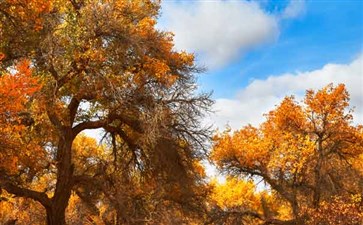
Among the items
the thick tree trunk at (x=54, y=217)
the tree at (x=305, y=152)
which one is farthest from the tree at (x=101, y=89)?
the tree at (x=305, y=152)

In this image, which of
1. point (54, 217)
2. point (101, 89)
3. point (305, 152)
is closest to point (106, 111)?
point (101, 89)

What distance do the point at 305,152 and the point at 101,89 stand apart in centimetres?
1509

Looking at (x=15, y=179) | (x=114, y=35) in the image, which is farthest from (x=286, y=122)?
(x=15, y=179)

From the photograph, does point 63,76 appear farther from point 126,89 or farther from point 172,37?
point 172,37

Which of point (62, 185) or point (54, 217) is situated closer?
point (54, 217)

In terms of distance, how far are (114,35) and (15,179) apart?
21.7ft

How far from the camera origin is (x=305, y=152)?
1158 inches

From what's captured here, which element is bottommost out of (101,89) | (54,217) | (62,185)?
(54,217)

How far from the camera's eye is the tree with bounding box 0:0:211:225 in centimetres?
1806

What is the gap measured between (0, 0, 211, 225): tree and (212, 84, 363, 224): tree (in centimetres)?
866

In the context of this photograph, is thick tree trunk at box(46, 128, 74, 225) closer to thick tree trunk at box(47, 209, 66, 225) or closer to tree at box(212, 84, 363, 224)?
thick tree trunk at box(47, 209, 66, 225)

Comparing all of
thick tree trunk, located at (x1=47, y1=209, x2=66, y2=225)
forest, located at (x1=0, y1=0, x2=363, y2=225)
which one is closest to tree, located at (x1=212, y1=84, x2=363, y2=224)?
forest, located at (x1=0, y1=0, x2=363, y2=225)

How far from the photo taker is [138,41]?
19.4 meters

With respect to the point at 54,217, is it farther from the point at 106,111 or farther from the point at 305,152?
the point at 305,152
